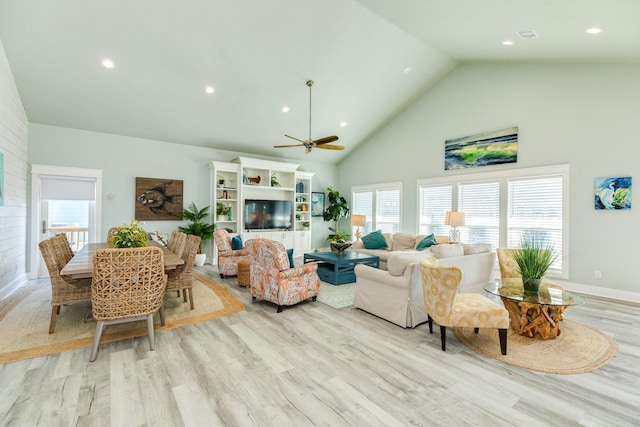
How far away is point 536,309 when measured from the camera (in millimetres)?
3115

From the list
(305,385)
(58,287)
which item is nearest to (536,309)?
(305,385)

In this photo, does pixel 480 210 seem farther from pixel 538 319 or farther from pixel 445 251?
pixel 538 319

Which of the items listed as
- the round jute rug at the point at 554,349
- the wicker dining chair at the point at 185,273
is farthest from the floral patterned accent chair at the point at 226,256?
the round jute rug at the point at 554,349

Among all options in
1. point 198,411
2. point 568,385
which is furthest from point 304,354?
point 568,385

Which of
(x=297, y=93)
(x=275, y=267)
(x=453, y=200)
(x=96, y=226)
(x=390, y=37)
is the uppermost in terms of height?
(x=390, y=37)

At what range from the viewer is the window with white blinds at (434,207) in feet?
22.4

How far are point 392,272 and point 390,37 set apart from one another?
4293mm

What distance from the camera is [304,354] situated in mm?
2803

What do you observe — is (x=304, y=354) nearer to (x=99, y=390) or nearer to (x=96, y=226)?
(x=99, y=390)

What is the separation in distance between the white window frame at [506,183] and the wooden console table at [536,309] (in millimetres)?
2377

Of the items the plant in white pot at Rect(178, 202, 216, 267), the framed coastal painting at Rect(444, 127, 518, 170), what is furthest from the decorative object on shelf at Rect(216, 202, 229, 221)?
the framed coastal painting at Rect(444, 127, 518, 170)

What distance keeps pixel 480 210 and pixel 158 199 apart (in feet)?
23.6

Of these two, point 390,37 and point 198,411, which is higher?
point 390,37

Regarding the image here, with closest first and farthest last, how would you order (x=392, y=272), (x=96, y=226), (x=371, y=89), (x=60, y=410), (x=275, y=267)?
(x=60, y=410), (x=392, y=272), (x=275, y=267), (x=96, y=226), (x=371, y=89)
